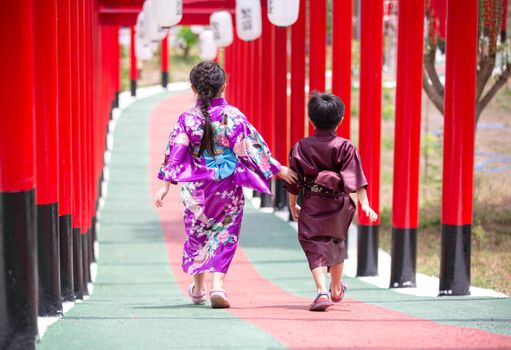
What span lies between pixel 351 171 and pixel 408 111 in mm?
2788

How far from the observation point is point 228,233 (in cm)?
649

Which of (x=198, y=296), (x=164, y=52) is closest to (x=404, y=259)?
(x=198, y=296)

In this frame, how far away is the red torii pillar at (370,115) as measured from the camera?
9797mm

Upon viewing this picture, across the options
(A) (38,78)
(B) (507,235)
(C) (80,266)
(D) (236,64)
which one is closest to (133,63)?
(D) (236,64)

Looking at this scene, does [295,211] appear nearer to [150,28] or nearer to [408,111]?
[408,111]

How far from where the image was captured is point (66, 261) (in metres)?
7.90

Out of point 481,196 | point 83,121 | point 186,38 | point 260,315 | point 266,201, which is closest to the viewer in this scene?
point 260,315

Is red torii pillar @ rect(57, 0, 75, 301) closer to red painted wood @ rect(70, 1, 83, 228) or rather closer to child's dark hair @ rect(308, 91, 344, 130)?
red painted wood @ rect(70, 1, 83, 228)

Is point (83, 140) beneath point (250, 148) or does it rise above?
beneath

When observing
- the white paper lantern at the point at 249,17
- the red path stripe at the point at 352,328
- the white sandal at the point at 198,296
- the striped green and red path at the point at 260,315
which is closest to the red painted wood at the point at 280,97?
the white paper lantern at the point at 249,17

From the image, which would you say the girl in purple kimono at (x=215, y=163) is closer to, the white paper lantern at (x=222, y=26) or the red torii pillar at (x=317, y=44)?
the red torii pillar at (x=317, y=44)

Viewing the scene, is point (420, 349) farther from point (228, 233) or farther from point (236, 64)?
point (236, 64)

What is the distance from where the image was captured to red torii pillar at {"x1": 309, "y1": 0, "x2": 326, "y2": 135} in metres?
12.6

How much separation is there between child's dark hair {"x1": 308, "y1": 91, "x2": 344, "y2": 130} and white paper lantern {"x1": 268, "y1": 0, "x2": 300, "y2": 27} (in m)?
4.95
